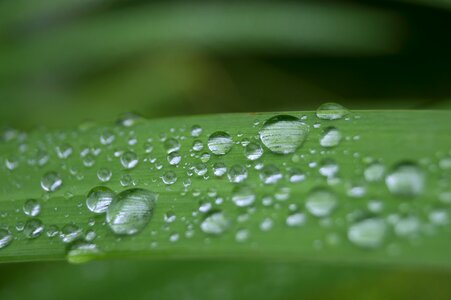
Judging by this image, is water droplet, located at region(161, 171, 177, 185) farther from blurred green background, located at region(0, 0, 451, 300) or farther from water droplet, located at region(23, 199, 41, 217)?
blurred green background, located at region(0, 0, 451, 300)

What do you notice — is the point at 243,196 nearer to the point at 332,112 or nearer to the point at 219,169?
the point at 219,169

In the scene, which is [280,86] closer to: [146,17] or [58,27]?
[146,17]

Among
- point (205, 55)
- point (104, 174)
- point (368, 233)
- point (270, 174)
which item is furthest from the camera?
point (205, 55)

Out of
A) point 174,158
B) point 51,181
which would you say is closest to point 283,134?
point 174,158

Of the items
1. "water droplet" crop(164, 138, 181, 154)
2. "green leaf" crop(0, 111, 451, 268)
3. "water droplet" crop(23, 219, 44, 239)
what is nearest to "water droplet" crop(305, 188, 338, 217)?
"green leaf" crop(0, 111, 451, 268)

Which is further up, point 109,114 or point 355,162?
point 109,114

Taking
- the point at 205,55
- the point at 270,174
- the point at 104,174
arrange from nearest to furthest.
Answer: the point at 270,174
the point at 104,174
the point at 205,55

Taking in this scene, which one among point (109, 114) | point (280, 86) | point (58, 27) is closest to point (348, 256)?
point (109, 114)
